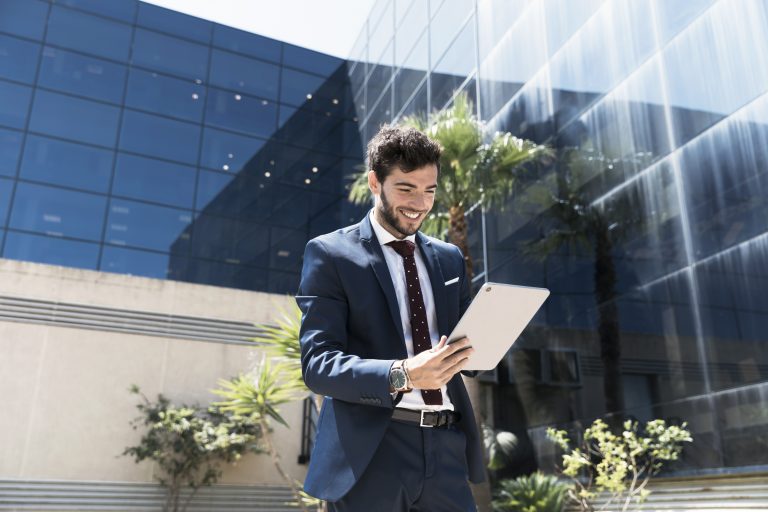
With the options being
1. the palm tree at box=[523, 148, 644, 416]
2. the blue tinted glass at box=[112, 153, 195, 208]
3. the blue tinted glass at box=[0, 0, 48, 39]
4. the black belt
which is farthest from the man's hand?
the blue tinted glass at box=[0, 0, 48, 39]

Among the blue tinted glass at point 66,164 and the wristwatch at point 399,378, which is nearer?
the wristwatch at point 399,378

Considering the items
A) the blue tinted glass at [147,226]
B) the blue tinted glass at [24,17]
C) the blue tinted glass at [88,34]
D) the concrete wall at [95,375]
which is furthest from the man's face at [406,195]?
the blue tinted glass at [24,17]

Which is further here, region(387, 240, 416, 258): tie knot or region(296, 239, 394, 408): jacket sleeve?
region(387, 240, 416, 258): tie knot

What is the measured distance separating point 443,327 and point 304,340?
0.38 meters

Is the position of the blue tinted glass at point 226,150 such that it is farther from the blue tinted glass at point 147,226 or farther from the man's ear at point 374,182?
the man's ear at point 374,182

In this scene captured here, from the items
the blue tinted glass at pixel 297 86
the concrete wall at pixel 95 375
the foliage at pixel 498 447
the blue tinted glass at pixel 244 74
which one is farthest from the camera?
the blue tinted glass at pixel 297 86

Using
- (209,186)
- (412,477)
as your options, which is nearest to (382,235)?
(412,477)

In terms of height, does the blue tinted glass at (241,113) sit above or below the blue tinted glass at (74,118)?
above

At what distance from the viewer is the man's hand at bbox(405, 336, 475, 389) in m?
1.37

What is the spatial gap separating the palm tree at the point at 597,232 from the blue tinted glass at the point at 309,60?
38.7 feet

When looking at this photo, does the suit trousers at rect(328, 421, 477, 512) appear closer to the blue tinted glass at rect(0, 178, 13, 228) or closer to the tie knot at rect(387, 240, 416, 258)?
the tie knot at rect(387, 240, 416, 258)

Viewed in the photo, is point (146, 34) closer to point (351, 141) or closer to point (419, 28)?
point (351, 141)

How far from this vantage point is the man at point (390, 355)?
1459 millimetres

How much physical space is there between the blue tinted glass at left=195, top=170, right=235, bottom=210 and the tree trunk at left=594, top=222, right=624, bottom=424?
11.3 meters
